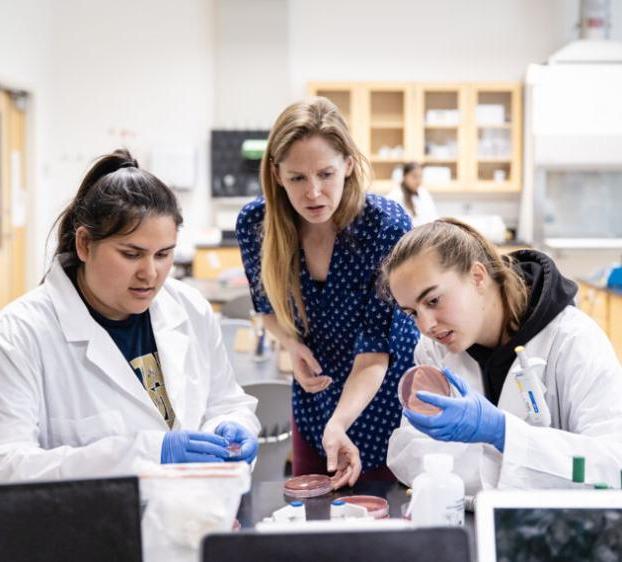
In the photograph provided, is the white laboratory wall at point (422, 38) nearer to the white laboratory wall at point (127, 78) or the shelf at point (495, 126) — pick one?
the shelf at point (495, 126)

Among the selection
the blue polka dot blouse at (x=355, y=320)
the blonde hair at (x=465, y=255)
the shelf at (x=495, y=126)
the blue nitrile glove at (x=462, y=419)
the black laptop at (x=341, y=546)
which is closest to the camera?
the black laptop at (x=341, y=546)

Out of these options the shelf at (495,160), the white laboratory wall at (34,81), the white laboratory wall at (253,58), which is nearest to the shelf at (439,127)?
the shelf at (495,160)

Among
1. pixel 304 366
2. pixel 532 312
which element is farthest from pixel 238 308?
pixel 532 312

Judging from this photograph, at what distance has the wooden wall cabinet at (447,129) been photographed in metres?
7.02

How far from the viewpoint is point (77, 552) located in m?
0.81

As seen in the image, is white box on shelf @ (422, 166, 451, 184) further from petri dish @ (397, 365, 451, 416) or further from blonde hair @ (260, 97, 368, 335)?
petri dish @ (397, 365, 451, 416)

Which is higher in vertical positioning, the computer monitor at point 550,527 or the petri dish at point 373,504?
the computer monitor at point 550,527

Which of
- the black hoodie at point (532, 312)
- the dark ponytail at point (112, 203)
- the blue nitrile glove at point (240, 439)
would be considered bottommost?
the blue nitrile glove at point (240, 439)

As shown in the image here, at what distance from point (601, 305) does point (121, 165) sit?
422 cm

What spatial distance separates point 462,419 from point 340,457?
41cm

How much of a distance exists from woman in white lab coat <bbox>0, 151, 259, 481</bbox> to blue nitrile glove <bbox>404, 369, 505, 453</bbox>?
0.33 metres

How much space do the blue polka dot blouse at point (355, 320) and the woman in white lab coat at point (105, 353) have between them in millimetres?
385

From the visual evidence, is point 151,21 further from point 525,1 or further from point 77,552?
point 77,552

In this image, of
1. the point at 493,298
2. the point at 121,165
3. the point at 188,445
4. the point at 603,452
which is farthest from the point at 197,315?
the point at 603,452
